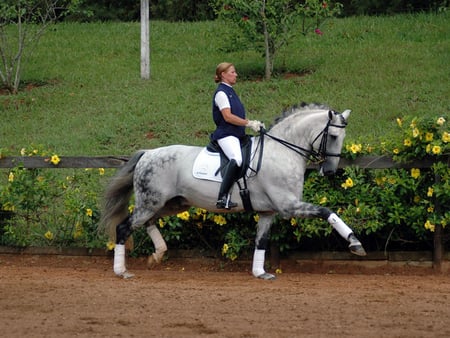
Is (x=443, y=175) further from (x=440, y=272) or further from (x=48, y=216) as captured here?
(x=48, y=216)

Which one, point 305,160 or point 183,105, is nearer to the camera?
point 305,160

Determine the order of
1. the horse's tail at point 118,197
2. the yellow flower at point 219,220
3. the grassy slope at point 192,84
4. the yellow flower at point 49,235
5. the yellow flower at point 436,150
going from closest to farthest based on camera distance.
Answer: the yellow flower at point 436,150
the horse's tail at point 118,197
the yellow flower at point 219,220
the yellow flower at point 49,235
the grassy slope at point 192,84

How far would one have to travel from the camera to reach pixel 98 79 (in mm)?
21500

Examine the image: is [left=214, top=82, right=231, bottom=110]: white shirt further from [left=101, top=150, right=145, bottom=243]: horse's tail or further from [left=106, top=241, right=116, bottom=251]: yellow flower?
[left=106, top=241, right=116, bottom=251]: yellow flower

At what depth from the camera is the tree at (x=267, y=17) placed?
63.2 ft

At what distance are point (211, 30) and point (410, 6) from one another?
270 inches

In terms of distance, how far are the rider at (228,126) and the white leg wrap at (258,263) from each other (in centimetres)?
65

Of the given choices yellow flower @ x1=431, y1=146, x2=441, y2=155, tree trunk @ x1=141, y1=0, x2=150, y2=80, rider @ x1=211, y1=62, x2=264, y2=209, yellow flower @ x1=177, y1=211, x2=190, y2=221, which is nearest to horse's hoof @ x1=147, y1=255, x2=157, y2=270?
yellow flower @ x1=177, y1=211, x2=190, y2=221

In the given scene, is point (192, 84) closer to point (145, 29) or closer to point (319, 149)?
point (145, 29)

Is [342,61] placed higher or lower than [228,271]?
higher

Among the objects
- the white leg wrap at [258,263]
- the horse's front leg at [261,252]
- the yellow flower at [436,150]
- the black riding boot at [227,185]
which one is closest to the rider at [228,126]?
the black riding boot at [227,185]

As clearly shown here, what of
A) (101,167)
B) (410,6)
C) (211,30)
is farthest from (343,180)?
(410,6)

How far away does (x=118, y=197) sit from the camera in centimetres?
1120

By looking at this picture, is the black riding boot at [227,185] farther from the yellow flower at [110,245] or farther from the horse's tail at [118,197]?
the yellow flower at [110,245]
